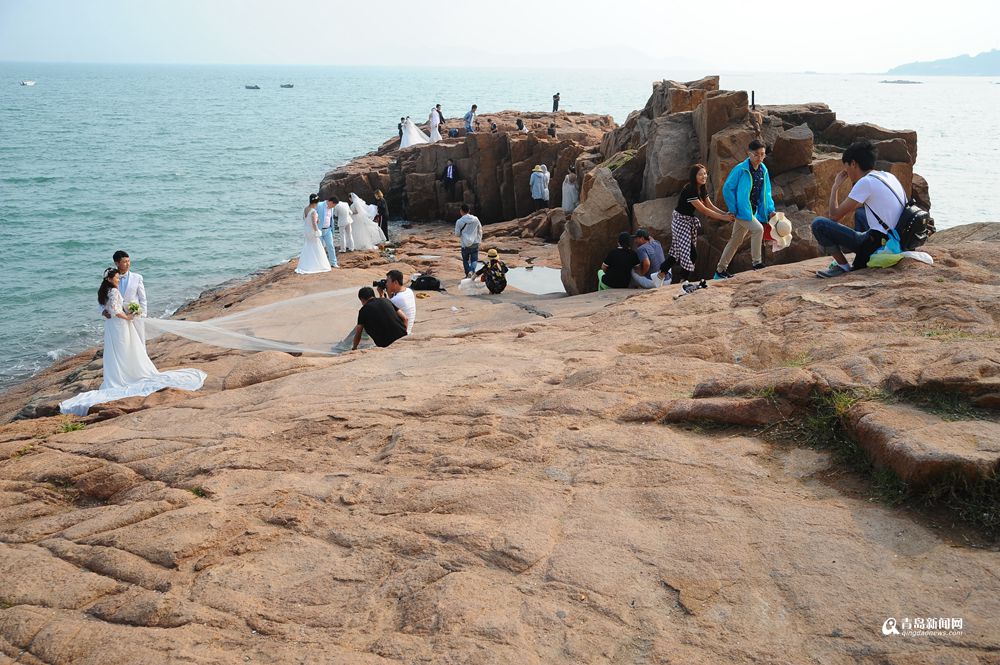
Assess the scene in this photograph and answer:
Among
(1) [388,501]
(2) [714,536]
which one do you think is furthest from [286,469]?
(2) [714,536]

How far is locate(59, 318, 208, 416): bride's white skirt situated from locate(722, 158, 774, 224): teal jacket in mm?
7251

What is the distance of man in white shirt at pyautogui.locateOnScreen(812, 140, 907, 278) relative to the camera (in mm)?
7625

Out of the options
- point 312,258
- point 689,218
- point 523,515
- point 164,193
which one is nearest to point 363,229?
point 312,258

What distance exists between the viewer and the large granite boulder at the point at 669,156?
44.1 ft

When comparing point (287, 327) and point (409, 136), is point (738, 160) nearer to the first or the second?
point (287, 327)

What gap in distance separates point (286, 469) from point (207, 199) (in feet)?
121

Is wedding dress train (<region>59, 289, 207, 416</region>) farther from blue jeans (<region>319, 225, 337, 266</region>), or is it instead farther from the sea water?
the sea water

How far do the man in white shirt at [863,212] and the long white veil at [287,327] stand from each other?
20.2 feet

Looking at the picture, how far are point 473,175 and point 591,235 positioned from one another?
1632 centimetres

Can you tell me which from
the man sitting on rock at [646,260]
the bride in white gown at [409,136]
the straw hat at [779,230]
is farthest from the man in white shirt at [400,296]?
the bride in white gown at [409,136]

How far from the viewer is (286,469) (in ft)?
18.5

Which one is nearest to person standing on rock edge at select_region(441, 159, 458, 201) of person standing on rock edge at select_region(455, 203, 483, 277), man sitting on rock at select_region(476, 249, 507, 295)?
person standing on rock edge at select_region(455, 203, 483, 277)

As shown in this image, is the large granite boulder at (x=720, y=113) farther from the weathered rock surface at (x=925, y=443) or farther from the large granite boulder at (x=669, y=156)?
→ the weathered rock surface at (x=925, y=443)

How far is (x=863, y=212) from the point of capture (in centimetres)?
786
